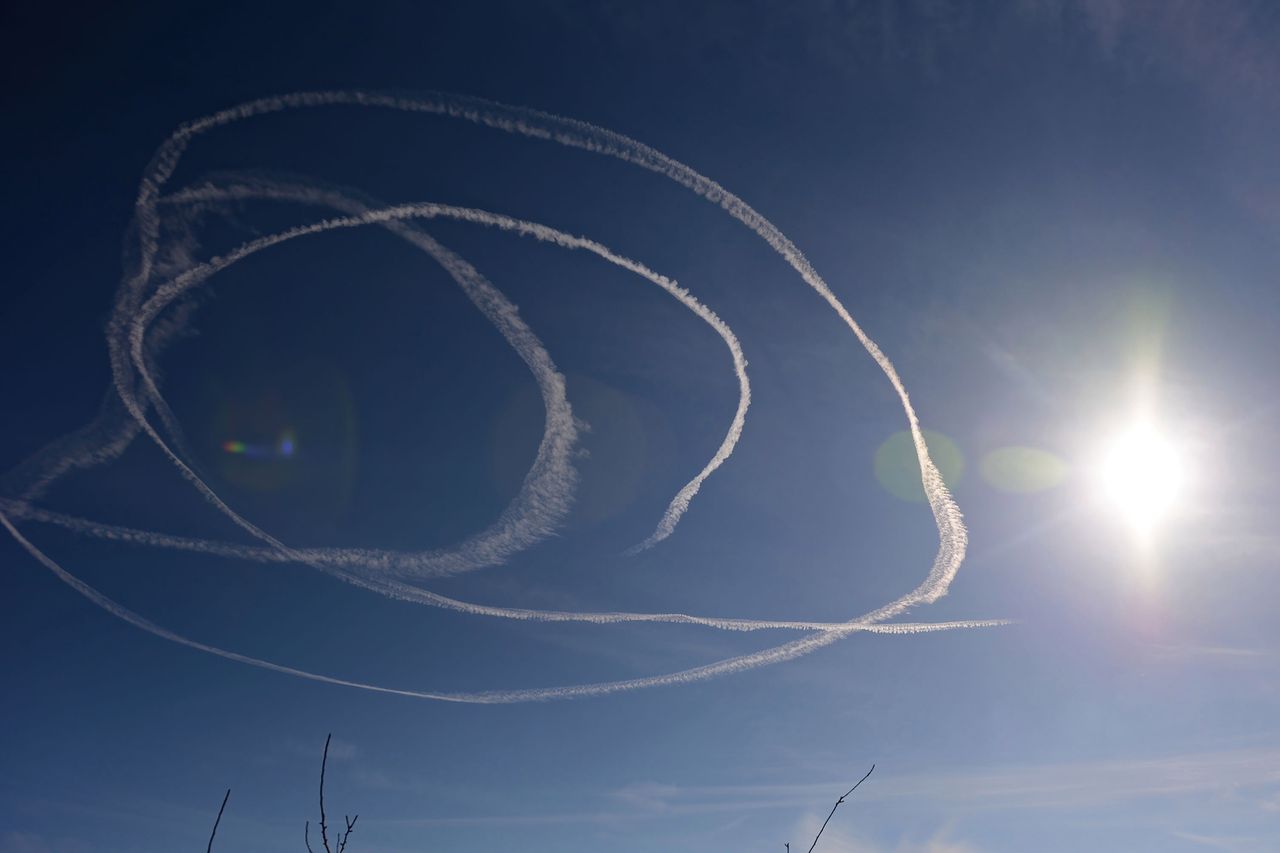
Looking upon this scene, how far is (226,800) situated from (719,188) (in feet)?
71.4

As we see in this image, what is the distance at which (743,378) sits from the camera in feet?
111

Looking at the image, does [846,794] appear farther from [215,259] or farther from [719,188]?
[215,259]

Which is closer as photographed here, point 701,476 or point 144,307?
point 144,307

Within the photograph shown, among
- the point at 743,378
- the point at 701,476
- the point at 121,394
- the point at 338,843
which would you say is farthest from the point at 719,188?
the point at 338,843

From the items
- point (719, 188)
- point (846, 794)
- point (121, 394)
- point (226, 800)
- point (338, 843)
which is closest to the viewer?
point (226, 800)

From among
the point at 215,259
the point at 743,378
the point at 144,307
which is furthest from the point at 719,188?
the point at 144,307

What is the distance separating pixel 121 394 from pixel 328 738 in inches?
960

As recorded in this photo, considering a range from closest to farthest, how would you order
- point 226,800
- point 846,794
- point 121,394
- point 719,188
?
1. point 226,800
2. point 846,794
3. point 719,188
4. point 121,394

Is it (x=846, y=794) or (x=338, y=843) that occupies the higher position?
(x=846, y=794)

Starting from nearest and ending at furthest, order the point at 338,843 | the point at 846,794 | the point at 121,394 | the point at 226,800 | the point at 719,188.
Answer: the point at 226,800
the point at 338,843
the point at 846,794
the point at 719,188
the point at 121,394

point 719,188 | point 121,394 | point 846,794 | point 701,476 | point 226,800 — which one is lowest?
point 226,800

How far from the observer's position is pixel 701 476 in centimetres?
3512

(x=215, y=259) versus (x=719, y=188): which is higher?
(x=719, y=188)

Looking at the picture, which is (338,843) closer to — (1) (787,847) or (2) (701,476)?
(1) (787,847)
